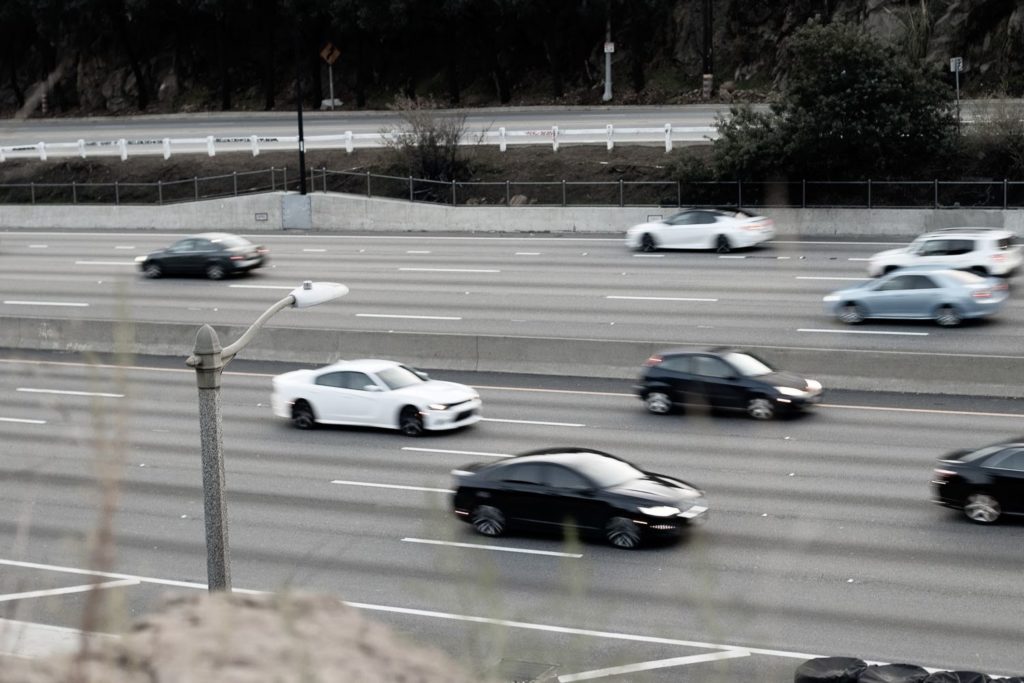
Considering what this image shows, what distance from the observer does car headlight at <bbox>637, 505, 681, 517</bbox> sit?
1781 centimetres

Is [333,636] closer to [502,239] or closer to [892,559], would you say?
[892,559]

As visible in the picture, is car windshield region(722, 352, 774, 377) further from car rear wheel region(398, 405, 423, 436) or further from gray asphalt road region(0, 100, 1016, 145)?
gray asphalt road region(0, 100, 1016, 145)

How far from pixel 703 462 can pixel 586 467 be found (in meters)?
4.25

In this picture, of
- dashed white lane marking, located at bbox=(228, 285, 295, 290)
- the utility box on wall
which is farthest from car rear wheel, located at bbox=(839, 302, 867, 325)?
the utility box on wall

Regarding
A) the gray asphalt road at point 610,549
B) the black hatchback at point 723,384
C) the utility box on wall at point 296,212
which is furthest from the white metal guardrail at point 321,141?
the black hatchback at point 723,384

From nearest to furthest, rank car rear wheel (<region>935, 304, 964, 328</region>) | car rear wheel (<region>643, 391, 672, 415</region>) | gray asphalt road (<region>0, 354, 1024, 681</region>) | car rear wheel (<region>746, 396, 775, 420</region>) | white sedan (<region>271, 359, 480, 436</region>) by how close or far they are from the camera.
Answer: gray asphalt road (<region>0, 354, 1024, 681</region>)
car rear wheel (<region>746, 396, 775, 420</region>)
white sedan (<region>271, 359, 480, 436</region>)
car rear wheel (<region>643, 391, 672, 415</region>)
car rear wheel (<region>935, 304, 964, 328</region>)

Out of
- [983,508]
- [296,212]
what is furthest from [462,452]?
[296,212]

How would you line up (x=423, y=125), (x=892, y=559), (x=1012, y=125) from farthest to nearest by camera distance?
(x=423, y=125) → (x=1012, y=125) → (x=892, y=559)

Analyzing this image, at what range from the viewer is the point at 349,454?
24.2 meters

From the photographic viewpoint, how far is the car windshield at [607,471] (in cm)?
1842

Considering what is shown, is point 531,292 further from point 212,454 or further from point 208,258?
point 212,454

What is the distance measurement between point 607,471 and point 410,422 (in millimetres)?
7273

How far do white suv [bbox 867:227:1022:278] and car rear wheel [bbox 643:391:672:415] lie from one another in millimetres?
11522

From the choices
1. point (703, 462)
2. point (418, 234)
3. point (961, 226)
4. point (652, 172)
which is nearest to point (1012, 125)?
point (961, 226)
